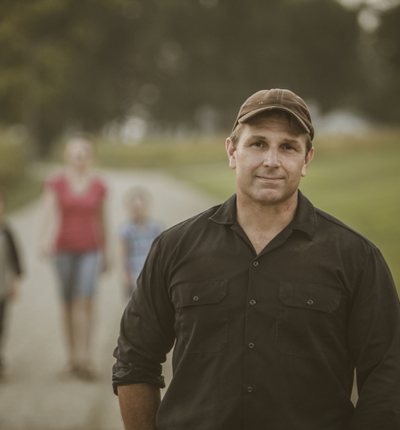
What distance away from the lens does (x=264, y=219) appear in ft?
7.87

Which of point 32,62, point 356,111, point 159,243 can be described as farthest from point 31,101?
point 159,243

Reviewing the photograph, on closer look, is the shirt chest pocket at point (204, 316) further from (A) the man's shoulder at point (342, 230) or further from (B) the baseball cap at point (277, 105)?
(B) the baseball cap at point (277, 105)

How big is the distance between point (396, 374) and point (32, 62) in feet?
124

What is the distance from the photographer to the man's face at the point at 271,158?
234 centimetres

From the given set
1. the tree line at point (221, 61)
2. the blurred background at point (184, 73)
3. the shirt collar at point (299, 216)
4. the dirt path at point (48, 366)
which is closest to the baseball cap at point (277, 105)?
the shirt collar at point (299, 216)

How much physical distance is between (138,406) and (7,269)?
4698 mm

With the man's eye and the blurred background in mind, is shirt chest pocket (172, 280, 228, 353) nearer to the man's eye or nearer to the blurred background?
the man's eye

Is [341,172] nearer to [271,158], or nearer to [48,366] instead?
[48,366]

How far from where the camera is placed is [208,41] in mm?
55594

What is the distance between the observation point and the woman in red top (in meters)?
6.28

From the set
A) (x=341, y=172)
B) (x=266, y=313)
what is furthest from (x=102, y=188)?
(x=341, y=172)

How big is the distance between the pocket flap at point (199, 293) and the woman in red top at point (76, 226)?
4056 millimetres

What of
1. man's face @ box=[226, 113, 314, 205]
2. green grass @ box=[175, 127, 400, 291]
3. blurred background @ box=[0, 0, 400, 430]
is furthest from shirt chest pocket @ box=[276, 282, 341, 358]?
blurred background @ box=[0, 0, 400, 430]

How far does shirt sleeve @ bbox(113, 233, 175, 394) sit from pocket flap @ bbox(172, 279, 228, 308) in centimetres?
8
